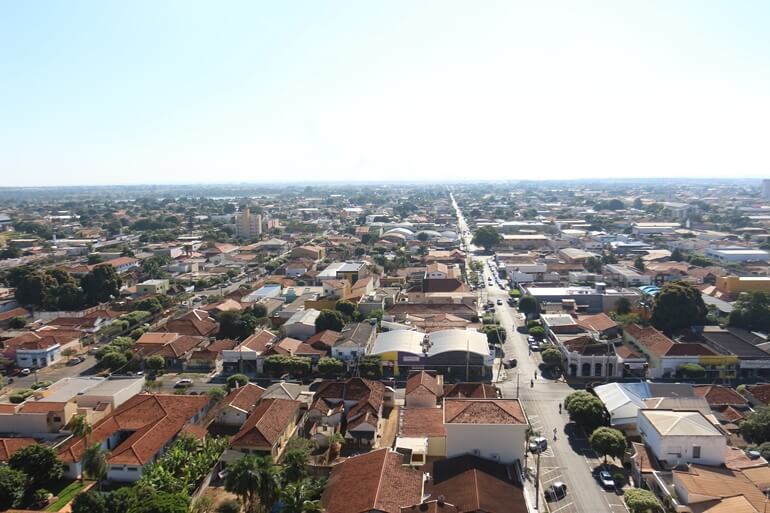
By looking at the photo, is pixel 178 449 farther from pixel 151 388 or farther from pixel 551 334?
pixel 551 334

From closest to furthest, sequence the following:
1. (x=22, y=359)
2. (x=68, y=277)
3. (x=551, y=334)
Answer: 1. (x=22, y=359)
2. (x=551, y=334)
3. (x=68, y=277)

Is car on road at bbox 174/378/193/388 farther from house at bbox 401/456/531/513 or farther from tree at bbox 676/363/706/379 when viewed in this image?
tree at bbox 676/363/706/379

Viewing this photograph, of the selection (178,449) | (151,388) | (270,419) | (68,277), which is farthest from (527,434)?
(68,277)

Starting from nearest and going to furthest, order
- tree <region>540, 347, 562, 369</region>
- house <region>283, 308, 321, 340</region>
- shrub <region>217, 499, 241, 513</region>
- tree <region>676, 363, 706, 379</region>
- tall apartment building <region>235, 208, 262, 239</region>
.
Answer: shrub <region>217, 499, 241, 513</region> → tree <region>676, 363, 706, 379</region> → tree <region>540, 347, 562, 369</region> → house <region>283, 308, 321, 340</region> → tall apartment building <region>235, 208, 262, 239</region>

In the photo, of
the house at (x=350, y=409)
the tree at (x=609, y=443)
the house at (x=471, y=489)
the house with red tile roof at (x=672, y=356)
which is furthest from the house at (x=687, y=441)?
the house at (x=350, y=409)

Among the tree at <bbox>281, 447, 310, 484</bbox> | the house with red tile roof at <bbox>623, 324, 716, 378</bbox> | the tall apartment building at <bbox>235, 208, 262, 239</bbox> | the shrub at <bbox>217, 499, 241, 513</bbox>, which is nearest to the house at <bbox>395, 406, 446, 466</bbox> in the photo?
the tree at <bbox>281, 447, 310, 484</bbox>

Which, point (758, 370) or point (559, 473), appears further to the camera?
point (758, 370)
